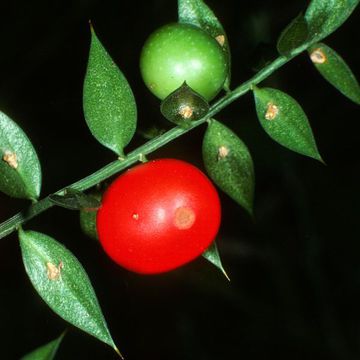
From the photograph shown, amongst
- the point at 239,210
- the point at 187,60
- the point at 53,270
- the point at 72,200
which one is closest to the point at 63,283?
the point at 53,270

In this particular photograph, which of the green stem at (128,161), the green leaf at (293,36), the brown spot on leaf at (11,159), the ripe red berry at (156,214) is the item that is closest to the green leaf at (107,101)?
the green stem at (128,161)

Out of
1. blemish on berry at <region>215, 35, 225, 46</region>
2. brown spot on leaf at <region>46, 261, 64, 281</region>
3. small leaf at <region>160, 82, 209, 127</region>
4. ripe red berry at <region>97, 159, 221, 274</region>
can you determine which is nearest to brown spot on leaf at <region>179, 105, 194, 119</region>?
small leaf at <region>160, 82, 209, 127</region>

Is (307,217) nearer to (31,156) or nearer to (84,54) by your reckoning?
(84,54)

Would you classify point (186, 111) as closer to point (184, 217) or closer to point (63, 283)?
point (184, 217)

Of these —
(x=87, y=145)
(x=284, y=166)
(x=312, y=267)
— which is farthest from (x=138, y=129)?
(x=312, y=267)

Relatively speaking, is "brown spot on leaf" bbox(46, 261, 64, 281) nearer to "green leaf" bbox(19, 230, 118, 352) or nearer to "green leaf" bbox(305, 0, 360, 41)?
"green leaf" bbox(19, 230, 118, 352)

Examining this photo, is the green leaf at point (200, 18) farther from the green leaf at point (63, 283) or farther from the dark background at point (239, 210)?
the dark background at point (239, 210)
